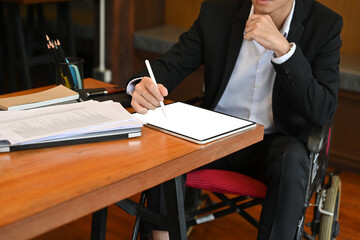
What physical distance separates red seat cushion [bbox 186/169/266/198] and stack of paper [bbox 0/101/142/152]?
460 millimetres

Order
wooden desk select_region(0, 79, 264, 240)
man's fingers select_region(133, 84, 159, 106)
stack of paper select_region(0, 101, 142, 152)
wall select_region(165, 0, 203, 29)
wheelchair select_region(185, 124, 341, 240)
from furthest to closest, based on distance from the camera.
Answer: wall select_region(165, 0, 203, 29) < wheelchair select_region(185, 124, 341, 240) < man's fingers select_region(133, 84, 159, 106) < stack of paper select_region(0, 101, 142, 152) < wooden desk select_region(0, 79, 264, 240)

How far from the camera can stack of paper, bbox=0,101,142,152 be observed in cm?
105

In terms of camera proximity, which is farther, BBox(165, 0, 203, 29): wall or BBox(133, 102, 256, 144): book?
BBox(165, 0, 203, 29): wall

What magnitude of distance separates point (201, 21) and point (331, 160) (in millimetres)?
1400

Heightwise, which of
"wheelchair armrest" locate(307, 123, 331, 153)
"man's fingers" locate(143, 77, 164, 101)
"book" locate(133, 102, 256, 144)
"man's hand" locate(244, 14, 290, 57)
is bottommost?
"wheelchair armrest" locate(307, 123, 331, 153)

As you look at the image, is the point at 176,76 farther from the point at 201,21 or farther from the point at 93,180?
the point at 93,180

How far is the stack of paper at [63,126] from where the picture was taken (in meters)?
1.05

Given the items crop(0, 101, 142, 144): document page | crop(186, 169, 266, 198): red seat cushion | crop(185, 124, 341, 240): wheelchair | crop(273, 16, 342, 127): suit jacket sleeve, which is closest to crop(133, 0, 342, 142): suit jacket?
crop(273, 16, 342, 127): suit jacket sleeve

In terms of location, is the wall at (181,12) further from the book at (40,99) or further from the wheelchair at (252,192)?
the book at (40,99)

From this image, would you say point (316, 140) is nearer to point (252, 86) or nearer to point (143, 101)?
point (252, 86)

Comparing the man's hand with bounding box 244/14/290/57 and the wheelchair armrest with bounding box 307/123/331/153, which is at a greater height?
the man's hand with bounding box 244/14/290/57

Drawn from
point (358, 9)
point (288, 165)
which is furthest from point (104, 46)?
point (288, 165)

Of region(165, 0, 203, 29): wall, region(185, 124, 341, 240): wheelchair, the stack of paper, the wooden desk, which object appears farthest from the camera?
region(165, 0, 203, 29): wall

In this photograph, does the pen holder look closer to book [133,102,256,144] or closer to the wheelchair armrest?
book [133,102,256,144]
